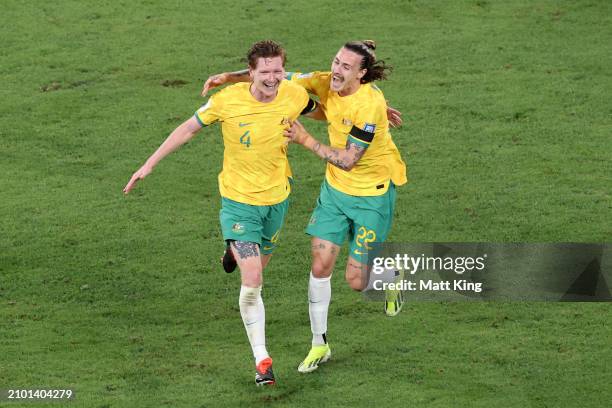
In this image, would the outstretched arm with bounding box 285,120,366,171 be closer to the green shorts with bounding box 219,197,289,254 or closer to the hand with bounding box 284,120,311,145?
the hand with bounding box 284,120,311,145

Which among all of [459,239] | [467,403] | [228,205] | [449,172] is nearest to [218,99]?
[228,205]

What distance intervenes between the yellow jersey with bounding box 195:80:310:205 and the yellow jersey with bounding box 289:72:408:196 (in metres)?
0.42

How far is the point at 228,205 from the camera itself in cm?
1151

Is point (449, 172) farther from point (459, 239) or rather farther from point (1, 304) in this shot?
point (1, 304)

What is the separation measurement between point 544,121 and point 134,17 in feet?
23.4

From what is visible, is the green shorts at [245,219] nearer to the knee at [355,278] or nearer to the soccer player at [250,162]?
the soccer player at [250,162]

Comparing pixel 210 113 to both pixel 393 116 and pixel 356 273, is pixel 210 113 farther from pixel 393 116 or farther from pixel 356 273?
pixel 356 273

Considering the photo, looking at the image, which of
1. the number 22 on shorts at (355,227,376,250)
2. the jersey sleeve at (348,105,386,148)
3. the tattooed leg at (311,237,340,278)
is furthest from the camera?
the number 22 on shorts at (355,227,376,250)

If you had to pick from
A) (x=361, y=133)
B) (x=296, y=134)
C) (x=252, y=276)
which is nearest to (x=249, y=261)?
(x=252, y=276)

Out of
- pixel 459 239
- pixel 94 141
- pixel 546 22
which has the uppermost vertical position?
pixel 546 22

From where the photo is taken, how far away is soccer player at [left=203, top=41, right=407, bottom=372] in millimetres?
11609

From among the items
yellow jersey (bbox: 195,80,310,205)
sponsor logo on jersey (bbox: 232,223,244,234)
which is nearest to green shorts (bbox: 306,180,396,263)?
yellow jersey (bbox: 195,80,310,205)

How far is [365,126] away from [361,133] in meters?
0.07

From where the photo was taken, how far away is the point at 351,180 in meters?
12.0
